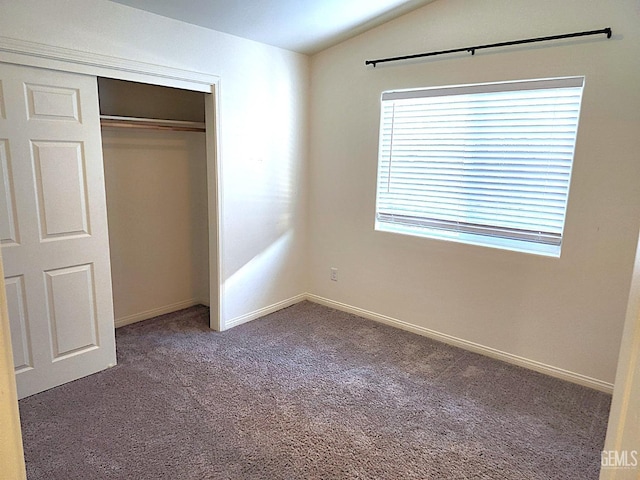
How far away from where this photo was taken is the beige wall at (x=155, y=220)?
3.40 m

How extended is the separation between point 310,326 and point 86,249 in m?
1.85

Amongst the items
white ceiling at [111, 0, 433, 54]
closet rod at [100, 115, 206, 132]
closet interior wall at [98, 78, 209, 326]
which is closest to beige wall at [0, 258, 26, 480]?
white ceiling at [111, 0, 433, 54]

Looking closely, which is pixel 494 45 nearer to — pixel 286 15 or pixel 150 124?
pixel 286 15

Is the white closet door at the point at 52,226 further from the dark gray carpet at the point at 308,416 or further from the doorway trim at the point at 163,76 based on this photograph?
the dark gray carpet at the point at 308,416

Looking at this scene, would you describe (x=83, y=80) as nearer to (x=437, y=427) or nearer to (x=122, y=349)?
(x=122, y=349)

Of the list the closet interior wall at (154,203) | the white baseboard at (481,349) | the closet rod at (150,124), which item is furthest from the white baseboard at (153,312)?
the closet rod at (150,124)

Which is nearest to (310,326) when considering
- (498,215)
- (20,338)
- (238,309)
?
(238,309)

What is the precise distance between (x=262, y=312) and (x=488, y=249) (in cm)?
203

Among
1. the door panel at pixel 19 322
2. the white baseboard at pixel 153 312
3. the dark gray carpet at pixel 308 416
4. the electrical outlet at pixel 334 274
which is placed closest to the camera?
the dark gray carpet at pixel 308 416

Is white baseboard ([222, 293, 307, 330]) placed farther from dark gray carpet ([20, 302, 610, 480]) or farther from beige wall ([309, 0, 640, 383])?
beige wall ([309, 0, 640, 383])

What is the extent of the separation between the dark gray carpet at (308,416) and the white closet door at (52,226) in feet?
0.91

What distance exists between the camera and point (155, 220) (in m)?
3.67

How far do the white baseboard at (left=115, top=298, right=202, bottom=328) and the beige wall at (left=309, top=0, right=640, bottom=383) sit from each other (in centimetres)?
135

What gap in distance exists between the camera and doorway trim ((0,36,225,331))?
7.32 ft
